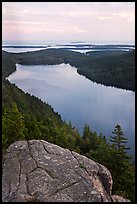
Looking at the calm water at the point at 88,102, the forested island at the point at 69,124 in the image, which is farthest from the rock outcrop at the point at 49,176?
the calm water at the point at 88,102

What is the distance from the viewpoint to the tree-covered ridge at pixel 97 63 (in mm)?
82381

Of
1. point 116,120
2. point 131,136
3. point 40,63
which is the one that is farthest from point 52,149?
point 40,63

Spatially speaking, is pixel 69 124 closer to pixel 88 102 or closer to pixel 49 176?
pixel 88 102

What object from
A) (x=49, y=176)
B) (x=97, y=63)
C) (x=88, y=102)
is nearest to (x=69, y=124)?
(x=88, y=102)

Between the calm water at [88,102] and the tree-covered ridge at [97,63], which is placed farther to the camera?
the tree-covered ridge at [97,63]

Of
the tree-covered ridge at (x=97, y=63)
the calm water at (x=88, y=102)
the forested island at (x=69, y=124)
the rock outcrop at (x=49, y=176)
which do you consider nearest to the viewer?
the rock outcrop at (x=49, y=176)

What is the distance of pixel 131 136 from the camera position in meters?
38.7

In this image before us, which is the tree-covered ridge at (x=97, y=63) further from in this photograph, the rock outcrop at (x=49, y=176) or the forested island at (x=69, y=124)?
the rock outcrop at (x=49, y=176)

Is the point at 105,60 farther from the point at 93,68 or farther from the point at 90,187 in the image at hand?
the point at 90,187

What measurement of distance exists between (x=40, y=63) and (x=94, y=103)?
266 ft

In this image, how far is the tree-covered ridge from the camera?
270 feet

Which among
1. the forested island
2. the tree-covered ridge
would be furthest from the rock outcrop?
the tree-covered ridge

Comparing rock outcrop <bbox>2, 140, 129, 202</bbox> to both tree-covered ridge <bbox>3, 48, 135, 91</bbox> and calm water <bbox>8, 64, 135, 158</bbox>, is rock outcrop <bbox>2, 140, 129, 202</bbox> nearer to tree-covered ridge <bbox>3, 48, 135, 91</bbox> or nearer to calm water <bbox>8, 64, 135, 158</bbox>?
calm water <bbox>8, 64, 135, 158</bbox>

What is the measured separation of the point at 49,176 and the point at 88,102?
51823 mm
